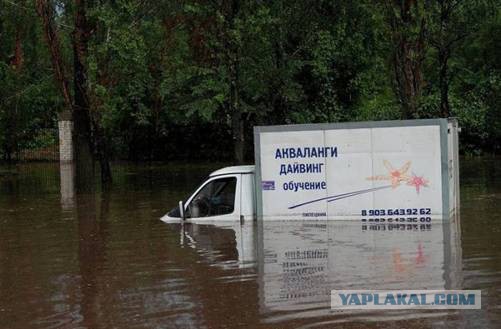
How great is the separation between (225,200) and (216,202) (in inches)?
7.4

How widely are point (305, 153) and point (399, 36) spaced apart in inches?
374

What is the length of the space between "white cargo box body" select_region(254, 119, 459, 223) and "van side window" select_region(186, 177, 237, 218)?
0.58 metres

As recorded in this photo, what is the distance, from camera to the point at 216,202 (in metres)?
17.2

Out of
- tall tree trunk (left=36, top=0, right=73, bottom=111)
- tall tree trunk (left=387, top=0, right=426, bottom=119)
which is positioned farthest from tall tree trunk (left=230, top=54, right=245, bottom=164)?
tall tree trunk (left=36, top=0, right=73, bottom=111)

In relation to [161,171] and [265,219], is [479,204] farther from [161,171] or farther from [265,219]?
[161,171]

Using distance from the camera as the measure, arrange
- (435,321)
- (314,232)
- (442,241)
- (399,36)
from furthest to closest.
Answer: (399,36) → (314,232) → (442,241) → (435,321)

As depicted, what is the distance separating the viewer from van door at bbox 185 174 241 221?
17047 mm

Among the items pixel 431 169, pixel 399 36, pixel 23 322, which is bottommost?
pixel 23 322

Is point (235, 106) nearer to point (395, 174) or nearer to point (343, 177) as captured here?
point (343, 177)

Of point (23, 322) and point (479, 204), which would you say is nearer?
point (23, 322)

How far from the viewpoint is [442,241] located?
47.2 ft

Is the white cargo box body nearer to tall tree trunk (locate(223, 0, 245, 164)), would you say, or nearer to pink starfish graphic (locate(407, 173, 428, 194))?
pink starfish graphic (locate(407, 173, 428, 194))

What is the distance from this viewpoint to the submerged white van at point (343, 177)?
16.2 m

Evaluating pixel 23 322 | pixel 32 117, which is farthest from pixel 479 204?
pixel 32 117
